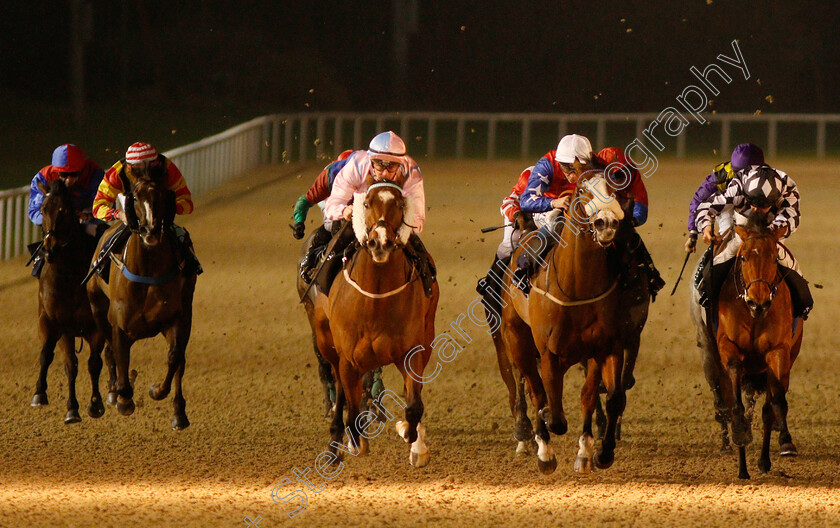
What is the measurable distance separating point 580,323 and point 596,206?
0.73 meters

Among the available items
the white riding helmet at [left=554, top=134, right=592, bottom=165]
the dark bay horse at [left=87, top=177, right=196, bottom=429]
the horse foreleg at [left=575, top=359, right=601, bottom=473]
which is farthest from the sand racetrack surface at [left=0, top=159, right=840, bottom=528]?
the white riding helmet at [left=554, top=134, right=592, bottom=165]

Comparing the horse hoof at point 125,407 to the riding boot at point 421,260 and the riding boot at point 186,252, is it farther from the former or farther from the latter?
the riding boot at point 421,260

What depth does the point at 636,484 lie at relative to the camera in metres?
7.45

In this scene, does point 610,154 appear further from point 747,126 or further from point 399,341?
point 747,126

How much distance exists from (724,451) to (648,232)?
988 cm

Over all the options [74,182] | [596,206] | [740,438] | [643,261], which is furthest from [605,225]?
[74,182]

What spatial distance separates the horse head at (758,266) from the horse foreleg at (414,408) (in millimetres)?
1800

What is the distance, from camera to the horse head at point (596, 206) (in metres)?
6.71

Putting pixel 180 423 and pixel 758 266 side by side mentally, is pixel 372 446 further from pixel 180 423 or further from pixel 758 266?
pixel 758 266

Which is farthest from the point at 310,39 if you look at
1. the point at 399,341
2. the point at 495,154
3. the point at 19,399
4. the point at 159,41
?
the point at 399,341

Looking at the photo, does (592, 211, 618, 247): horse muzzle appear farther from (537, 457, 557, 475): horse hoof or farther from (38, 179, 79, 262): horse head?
(38, 179, 79, 262): horse head

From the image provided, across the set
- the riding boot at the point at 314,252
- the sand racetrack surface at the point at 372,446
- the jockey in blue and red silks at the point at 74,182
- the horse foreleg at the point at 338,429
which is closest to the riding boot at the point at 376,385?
the sand racetrack surface at the point at 372,446

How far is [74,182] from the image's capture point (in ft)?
29.8

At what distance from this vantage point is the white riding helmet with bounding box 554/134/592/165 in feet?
24.2
